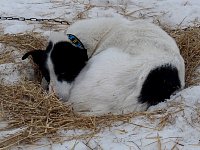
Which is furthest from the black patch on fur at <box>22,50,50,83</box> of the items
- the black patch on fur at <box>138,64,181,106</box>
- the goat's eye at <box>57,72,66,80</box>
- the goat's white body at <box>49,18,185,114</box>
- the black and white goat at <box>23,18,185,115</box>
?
the black patch on fur at <box>138,64,181,106</box>

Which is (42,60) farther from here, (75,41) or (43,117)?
(43,117)

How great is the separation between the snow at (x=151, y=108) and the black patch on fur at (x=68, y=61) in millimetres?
544

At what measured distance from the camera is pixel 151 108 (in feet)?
13.0

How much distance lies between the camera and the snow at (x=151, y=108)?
3.42 m

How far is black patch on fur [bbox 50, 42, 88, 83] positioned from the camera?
14.5 feet

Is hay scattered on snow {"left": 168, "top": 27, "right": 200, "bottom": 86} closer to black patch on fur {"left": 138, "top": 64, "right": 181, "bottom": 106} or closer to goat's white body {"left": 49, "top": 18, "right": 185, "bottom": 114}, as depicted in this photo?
goat's white body {"left": 49, "top": 18, "right": 185, "bottom": 114}

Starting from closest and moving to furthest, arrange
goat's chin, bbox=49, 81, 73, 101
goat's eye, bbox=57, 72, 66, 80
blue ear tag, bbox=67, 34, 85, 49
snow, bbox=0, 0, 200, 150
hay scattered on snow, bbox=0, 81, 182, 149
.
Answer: snow, bbox=0, 0, 200, 150 < hay scattered on snow, bbox=0, 81, 182, 149 < goat's chin, bbox=49, 81, 73, 101 < goat's eye, bbox=57, 72, 66, 80 < blue ear tag, bbox=67, 34, 85, 49

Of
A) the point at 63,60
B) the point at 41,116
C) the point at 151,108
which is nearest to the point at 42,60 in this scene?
the point at 63,60

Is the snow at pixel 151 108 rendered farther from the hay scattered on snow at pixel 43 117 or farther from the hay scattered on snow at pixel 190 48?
the hay scattered on snow at pixel 190 48

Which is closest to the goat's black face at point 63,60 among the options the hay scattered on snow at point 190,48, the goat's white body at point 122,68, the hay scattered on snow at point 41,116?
the goat's white body at point 122,68

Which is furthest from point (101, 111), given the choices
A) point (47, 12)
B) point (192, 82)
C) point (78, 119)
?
point (47, 12)

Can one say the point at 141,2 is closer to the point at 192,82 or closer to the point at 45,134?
the point at 192,82

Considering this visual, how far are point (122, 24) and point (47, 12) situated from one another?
6.15 ft

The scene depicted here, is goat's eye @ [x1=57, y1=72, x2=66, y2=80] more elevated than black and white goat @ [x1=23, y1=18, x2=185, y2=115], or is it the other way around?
black and white goat @ [x1=23, y1=18, x2=185, y2=115]
